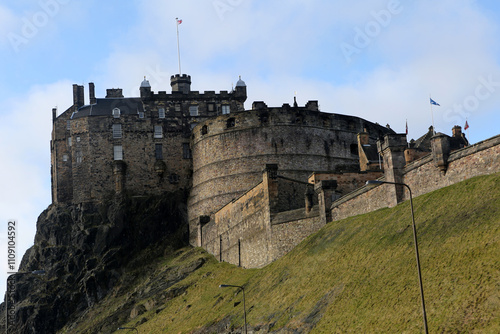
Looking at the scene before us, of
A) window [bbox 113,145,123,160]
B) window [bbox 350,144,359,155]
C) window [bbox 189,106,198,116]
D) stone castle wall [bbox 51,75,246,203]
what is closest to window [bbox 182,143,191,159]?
stone castle wall [bbox 51,75,246,203]

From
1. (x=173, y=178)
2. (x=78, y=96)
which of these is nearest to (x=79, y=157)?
(x=78, y=96)

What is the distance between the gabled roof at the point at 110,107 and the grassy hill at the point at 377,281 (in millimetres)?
32046

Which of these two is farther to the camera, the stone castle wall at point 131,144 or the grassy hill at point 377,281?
the stone castle wall at point 131,144

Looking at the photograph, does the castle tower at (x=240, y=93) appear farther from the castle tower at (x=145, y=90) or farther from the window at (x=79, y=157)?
the window at (x=79, y=157)

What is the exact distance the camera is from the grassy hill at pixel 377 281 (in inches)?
1286

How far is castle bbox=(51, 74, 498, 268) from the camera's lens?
61.8 meters

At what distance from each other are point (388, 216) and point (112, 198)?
155 ft

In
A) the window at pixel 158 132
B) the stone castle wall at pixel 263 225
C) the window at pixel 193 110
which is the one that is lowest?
the stone castle wall at pixel 263 225

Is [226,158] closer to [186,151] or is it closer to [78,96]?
[186,151]

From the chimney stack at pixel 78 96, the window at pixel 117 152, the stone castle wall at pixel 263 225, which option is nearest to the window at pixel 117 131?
the window at pixel 117 152

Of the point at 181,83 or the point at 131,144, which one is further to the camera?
the point at 181,83

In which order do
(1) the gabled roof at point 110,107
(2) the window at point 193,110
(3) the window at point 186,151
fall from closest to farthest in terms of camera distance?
(3) the window at point 186,151 < (1) the gabled roof at point 110,107 < (2) the window at point 193,110

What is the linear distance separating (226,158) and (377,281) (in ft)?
139

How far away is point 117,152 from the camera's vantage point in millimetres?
88000
